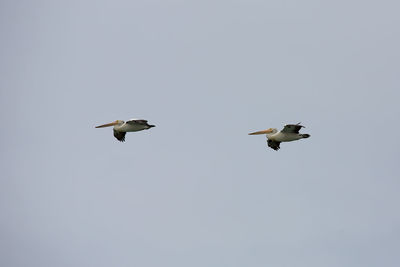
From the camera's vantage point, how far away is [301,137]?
101875 millimetres

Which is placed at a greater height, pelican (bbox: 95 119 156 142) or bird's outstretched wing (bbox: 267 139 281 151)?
pelican (bbox: 95 119 156 142)

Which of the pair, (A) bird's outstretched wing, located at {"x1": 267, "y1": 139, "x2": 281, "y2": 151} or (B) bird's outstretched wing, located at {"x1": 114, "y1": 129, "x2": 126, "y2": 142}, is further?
(B) bird's outstretched wing, located at {"x1": 114, "y1": 129, "x2": 126, "y2": 142}

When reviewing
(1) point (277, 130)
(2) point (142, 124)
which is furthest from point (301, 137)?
(2) point (142, 124)

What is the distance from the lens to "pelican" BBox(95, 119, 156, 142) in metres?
104

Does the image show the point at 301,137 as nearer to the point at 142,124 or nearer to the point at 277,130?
the point at 277,130

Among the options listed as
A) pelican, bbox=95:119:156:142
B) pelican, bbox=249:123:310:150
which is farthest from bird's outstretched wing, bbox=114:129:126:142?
pelican, bbox=249:123:310:150

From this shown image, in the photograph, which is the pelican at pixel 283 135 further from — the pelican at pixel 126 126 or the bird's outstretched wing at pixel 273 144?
the pelican at pixel 126 126

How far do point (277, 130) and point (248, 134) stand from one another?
2.58 metres

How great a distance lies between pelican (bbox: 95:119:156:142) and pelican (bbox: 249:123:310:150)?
7.97 m

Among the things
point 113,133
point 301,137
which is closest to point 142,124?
point 113,133

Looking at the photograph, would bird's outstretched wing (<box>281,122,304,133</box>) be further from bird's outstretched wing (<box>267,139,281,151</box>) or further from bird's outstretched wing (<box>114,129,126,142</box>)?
bird's outstretched wing (<box>114,129,126,142</box>)

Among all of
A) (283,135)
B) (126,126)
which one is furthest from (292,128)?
(126,126)

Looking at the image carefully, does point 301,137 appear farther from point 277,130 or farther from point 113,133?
point 113,133

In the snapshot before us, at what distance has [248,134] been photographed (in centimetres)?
10600
